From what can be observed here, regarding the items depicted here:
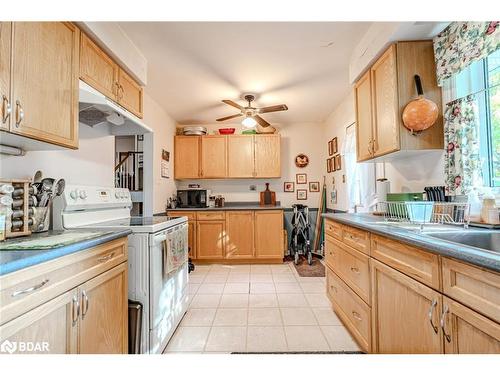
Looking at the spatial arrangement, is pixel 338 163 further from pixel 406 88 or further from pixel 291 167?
pixel 406 88

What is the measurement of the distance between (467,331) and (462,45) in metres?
1.61

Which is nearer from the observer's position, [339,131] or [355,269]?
[355,269]

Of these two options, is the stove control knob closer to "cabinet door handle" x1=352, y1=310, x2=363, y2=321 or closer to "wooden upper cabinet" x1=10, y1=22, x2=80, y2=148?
"wooden upper cabinet" x1=10, y1=22, x2=80, y2=148

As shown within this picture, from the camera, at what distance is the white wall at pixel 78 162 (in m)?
1.49

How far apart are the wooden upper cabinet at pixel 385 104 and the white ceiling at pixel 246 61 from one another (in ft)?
1.18

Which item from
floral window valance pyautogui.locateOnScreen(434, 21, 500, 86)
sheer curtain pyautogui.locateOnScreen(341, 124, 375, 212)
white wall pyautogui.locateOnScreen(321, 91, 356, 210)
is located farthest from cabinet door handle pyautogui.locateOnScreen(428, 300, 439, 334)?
white wall pyautogui.locateOnScreen(321, 91, 356, 210)

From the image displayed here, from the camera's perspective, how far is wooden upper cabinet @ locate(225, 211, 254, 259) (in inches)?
154

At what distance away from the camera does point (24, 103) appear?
3.80ft

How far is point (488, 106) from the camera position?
5.16 ft

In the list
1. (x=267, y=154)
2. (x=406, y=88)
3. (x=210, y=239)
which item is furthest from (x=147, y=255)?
(x=267, y=154)

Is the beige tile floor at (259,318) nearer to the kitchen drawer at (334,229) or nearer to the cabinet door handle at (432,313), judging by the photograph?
the kitchen drawer at (334,229)

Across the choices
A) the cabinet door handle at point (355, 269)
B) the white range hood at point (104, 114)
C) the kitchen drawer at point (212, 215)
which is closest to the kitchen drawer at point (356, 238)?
the cabinet door handle at point (355, 269)

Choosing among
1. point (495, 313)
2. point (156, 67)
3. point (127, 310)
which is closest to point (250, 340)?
point (127, 310)
